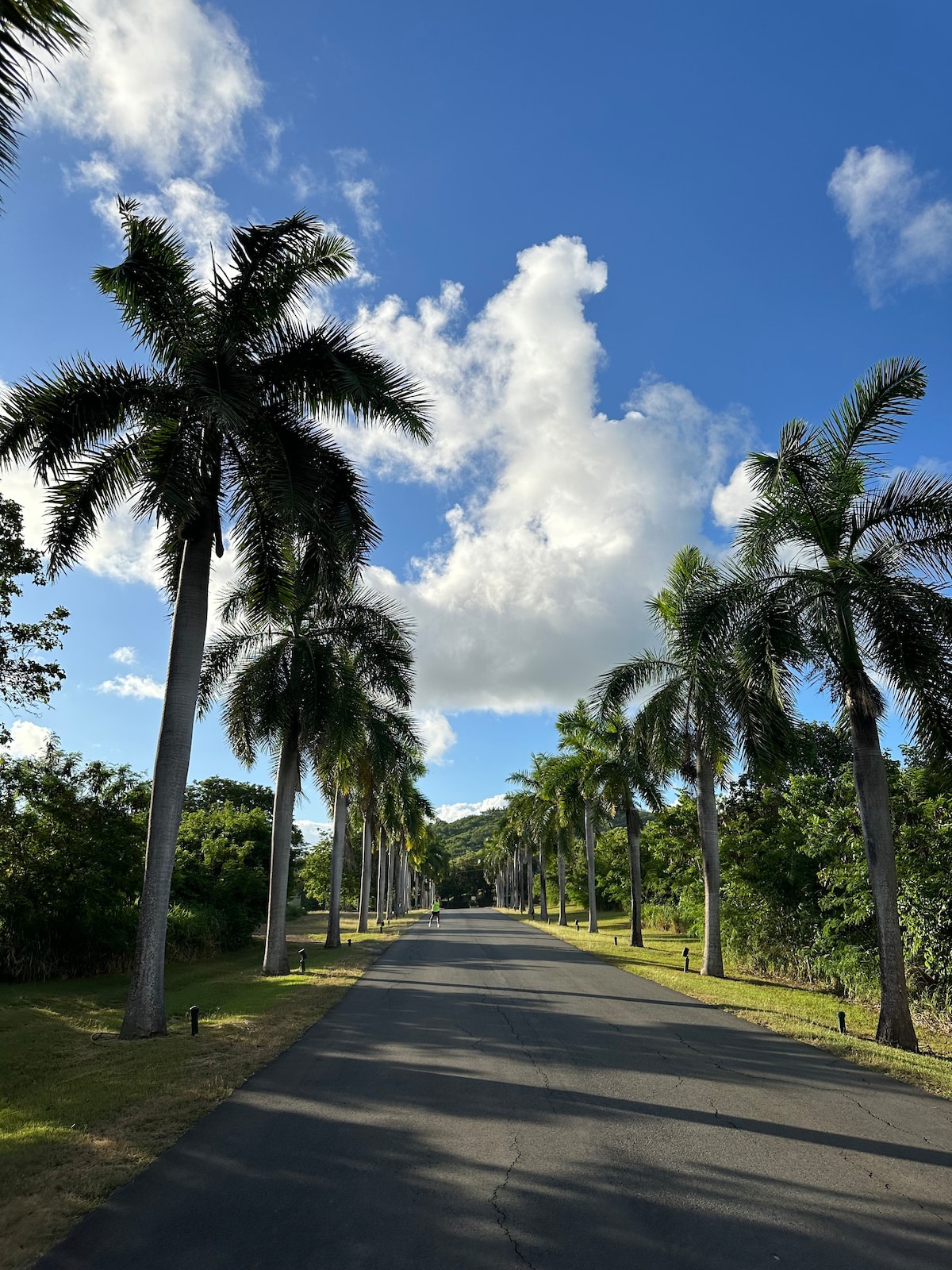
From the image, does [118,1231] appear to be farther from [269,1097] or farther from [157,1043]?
[157,1043]

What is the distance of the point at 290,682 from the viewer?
19.2 m

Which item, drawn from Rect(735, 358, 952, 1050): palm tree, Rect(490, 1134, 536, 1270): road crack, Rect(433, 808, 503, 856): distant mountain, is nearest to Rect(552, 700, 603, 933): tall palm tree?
Rect(735, 358, 952, 1050): palm tree

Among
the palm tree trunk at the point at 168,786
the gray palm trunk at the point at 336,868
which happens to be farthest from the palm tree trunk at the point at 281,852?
the palm tree trunk at the point at 168,786

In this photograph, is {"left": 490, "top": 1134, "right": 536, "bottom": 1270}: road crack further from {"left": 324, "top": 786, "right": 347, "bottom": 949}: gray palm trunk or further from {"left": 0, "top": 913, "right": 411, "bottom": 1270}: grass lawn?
{"left": 324, "top": 786, "right": 347, "bottom": 949}: gray palm trunk

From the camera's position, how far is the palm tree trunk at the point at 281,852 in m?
19.5

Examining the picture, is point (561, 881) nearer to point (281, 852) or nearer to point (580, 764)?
point (580, 764)

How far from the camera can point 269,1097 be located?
24.3 feet

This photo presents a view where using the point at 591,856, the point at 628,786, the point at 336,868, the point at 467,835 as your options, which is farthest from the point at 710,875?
the point at 467,835

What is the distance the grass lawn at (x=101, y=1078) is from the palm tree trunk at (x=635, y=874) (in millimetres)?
12762

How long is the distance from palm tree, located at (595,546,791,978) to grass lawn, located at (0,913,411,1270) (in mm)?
9241

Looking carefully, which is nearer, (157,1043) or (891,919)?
(157,1043)

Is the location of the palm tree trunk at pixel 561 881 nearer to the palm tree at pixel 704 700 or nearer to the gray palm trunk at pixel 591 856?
the gray palm trunk at pixel 591 856

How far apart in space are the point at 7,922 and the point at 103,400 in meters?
15.8

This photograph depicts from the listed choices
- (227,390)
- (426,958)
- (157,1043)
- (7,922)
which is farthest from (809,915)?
(7,922)
